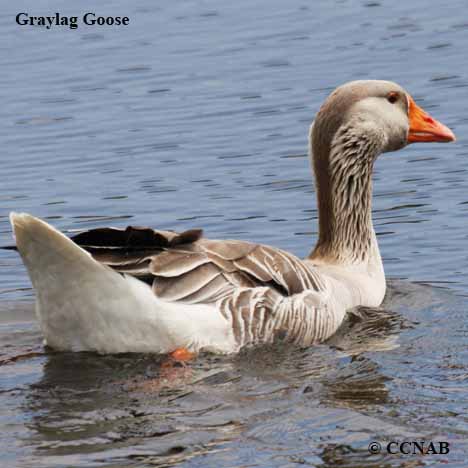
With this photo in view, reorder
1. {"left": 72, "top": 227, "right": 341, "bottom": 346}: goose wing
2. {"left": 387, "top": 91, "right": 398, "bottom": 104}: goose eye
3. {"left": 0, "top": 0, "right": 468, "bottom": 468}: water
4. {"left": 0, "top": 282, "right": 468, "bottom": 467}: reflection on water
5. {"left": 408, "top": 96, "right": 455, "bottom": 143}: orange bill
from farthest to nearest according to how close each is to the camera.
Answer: {"left": 408, "top": 96, "right": 455, "bottom": 143}: orange bill → {"left": 387, "top": 91, "right": 398, "bottom": 104}: goose eye → {"left": 72, "top": 227, "right": 341, "bottom": 346}: goose wing → {"left": 0, "top": 0, "right": 468, "bottom": 468}: water → {"left": 0, "top": 282, "right": 468, "bottom": 467}: reflection on water

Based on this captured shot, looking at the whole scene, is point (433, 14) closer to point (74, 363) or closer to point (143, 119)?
point (143, 119)

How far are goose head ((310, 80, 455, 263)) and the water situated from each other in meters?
0.68

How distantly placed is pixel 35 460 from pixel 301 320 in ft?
9.23

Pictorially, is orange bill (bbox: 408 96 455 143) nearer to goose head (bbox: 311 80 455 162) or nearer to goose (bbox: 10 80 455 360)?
goose head (bbox: 311 80 455 162)

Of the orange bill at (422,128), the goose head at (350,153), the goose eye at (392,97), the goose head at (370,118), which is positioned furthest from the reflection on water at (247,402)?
the goose eye at (392,97)

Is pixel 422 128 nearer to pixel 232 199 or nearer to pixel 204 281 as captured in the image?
pixel 232 199

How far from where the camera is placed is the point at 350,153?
10719 mm

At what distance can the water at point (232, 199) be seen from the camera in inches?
307

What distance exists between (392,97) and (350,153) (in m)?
0.60

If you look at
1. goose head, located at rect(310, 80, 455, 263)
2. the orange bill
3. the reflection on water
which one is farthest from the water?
the orange bill

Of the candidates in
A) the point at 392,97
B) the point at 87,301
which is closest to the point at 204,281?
the point at 87,301

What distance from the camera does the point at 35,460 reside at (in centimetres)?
734

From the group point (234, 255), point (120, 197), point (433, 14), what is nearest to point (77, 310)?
point (234, 255)

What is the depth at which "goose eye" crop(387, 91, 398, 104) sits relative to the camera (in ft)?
35.4
